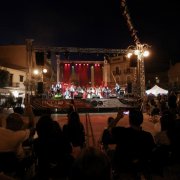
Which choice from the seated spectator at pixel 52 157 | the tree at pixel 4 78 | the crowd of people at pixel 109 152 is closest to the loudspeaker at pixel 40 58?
the tree at pixel 4 78

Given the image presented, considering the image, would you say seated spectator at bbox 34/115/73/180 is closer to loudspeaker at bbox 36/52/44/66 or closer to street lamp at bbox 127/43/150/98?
loudspeaker at bbox 36/52/44/66

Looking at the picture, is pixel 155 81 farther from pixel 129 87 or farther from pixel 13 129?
pixel 13 129

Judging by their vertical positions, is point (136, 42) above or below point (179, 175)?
above

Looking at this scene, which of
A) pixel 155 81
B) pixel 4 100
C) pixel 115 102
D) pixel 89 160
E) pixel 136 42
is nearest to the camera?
pixel 89 160

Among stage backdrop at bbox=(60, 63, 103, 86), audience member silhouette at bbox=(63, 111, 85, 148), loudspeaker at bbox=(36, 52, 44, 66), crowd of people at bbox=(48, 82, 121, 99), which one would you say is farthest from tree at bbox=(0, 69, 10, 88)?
audience member silhouette at bbox=(63, 111, 85, 148)

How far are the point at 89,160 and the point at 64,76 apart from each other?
3551 centimetres

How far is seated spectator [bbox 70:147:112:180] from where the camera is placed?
138 centimetres

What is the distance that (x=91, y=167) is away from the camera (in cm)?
138

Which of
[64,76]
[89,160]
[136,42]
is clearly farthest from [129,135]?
[64,76]

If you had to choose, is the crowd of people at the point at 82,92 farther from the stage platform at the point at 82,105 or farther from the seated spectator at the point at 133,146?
the seated spectator at the point at 133,146

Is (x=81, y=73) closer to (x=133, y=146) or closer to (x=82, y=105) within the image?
(x=82, y=105)

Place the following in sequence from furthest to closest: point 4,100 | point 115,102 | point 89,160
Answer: point 4,100, point 115,102, point 89,160

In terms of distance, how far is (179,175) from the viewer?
4.20 m

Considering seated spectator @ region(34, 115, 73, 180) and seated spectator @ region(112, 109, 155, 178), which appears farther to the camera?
seated spectator @ region(34, 115, 73, 180)
